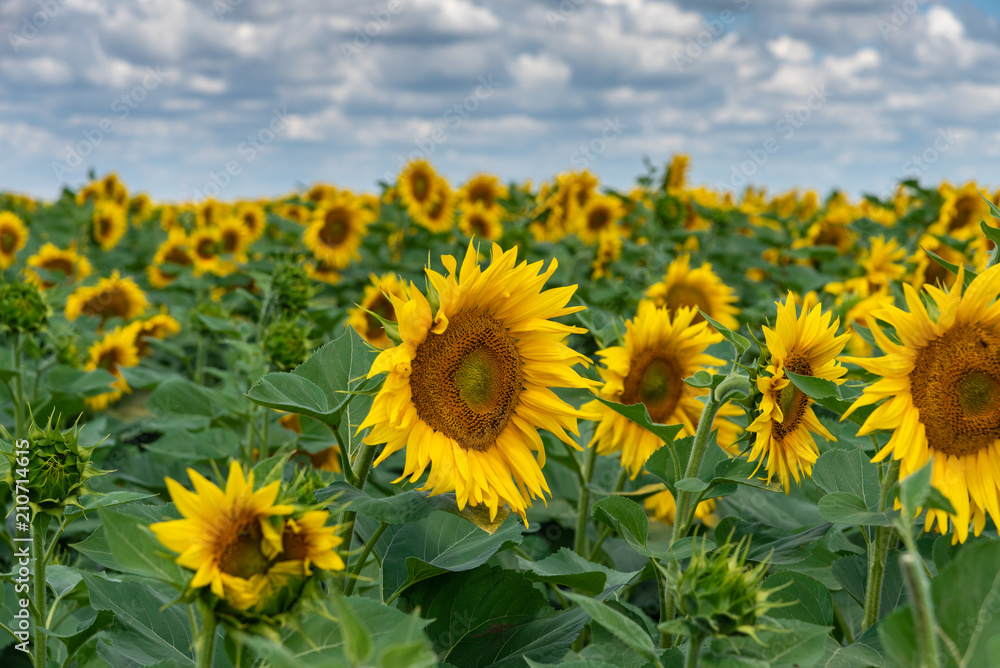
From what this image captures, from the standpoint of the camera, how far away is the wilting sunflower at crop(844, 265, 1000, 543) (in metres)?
1.51

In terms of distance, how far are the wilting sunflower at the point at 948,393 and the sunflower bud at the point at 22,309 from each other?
2.86 m

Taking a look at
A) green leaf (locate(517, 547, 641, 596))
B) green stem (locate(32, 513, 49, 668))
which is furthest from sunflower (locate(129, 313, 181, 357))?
green leaf (locate(517, 547, 641, 596))

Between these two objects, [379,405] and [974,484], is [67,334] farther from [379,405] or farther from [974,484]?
[974,484]

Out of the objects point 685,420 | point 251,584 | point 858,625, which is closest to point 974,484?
point 858,625

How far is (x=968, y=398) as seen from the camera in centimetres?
158

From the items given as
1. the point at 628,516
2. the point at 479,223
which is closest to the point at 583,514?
the point at 628,516

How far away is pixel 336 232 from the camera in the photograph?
6480 mm

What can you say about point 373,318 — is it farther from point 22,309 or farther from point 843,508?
point 843,508

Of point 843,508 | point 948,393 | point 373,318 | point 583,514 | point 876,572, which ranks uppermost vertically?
point 948,393

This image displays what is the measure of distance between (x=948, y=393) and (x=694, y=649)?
771 millimetres

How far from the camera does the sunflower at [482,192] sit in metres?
7.87

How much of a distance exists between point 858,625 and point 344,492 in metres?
1.45

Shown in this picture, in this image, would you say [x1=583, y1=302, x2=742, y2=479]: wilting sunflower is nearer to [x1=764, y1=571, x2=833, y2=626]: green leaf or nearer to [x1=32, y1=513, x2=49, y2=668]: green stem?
[x1=764, y1=571, x2=833, y2=626]: green leaf

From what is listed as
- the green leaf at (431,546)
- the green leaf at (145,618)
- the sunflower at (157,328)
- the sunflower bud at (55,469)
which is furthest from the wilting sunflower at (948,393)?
the sunflower at (157,328)
